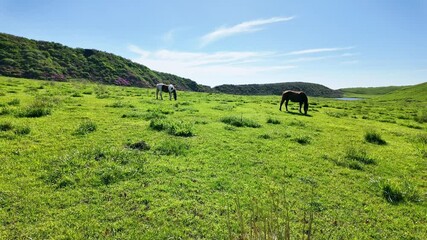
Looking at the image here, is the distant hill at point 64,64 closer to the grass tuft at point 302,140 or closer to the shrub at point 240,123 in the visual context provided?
the shrub at point 240,123

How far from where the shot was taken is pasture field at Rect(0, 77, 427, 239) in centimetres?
545

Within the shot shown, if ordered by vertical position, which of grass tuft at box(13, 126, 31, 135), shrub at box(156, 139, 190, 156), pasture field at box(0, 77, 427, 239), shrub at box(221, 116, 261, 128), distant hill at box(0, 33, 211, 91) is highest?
distant hill at box(0, 33, 211, 91)

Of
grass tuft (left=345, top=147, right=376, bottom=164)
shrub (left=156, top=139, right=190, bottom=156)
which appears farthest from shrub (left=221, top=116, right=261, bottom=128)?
grass tuft (left=345, top=147, right=376, bottom=164)

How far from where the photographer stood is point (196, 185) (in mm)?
7367

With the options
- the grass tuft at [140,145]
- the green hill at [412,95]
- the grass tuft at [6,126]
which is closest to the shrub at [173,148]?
the grass tuft at [140,145]

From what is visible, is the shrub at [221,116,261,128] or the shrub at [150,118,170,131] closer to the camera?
the shrub at [150,118,170,131]

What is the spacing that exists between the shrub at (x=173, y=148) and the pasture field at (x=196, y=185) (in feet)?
0.14

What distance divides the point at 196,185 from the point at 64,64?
299 ft

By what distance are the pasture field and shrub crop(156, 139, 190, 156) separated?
0.14 feet

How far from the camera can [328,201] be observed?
7.02 m

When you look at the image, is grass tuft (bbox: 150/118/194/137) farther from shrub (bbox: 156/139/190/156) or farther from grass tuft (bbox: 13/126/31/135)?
grass tuft (bbox: 13/126/31/135)

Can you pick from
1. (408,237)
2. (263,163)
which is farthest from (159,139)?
(408,237)

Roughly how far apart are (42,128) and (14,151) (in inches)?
127

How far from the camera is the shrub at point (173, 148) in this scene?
9758 mm
